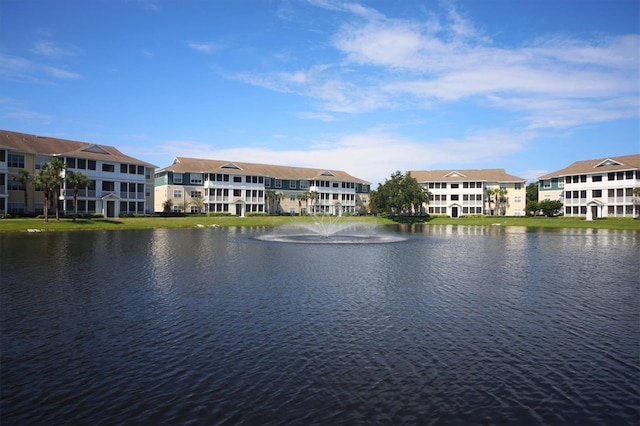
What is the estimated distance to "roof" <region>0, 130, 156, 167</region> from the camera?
6825 centimetres

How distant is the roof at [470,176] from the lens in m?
108

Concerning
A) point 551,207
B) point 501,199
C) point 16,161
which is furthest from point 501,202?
point 16,161

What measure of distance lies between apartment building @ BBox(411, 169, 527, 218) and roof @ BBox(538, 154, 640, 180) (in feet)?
34.6

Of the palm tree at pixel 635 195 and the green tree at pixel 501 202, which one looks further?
the green tree at pixel 501 202

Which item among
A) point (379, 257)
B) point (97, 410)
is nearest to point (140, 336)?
point (97, 410)

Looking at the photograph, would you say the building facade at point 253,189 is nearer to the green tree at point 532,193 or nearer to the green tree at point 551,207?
the green tree at point 532,193

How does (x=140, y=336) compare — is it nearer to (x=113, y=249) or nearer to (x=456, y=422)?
(x=456, y=422)

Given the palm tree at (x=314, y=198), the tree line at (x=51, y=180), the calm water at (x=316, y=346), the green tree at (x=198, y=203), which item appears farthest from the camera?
the palm tree at (x=314, y=198)

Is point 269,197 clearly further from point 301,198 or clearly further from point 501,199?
point 501,199

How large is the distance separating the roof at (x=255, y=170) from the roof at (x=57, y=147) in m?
12.9

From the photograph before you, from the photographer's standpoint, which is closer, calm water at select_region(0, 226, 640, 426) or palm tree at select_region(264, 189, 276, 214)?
calm water at select_region(0, 226, 640, 426)

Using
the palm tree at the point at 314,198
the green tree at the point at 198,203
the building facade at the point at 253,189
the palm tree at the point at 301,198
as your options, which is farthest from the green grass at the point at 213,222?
the palm tree at the point at 301,198

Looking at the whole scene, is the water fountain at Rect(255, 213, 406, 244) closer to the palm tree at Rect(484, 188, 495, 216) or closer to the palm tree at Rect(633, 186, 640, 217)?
the palm tree at Rect(633, 186, 640, 217)

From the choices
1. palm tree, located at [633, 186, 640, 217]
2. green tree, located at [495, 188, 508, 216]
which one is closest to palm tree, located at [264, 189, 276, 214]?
green tree, located at [495, 188, 508, 216]
